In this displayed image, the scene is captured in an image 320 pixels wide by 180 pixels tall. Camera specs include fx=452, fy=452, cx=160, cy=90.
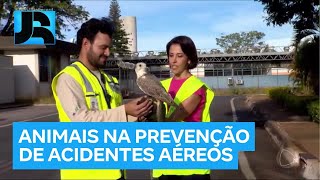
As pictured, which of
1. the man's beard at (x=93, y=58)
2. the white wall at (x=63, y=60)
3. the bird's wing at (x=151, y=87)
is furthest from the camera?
the white wall at (x=63, y=60)

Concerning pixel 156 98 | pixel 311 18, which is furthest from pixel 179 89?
pixel 311 18

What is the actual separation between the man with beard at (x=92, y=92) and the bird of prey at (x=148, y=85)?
0.14 m

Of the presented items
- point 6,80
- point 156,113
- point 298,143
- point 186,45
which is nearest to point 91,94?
point 156,113

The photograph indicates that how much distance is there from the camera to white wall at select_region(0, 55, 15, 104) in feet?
106

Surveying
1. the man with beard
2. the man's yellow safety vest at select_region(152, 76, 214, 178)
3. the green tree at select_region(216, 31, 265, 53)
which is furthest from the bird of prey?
the green tree at select_region(216, 31, 265, 53)

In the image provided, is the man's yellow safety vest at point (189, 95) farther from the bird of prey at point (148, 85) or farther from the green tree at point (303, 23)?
the green tree at point (303, 23)

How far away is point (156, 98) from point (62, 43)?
37422 millimetres

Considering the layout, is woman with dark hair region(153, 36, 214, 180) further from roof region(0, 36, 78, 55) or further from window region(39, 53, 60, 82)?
window region(39, 53, 60, 82)

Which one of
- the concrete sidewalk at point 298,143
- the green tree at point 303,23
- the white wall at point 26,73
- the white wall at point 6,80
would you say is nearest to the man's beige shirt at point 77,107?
the concrete sidewalk at point 298,143

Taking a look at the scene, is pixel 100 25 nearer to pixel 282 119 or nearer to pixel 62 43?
pixel 282 119

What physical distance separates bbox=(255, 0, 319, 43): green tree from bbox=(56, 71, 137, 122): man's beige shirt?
501 inches

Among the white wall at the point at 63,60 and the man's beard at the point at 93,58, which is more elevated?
the white wall at the point at 63,60

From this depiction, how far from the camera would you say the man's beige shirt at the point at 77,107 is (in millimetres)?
2201
